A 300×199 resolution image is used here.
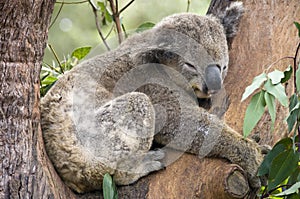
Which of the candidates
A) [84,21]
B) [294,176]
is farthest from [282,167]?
[84,21]

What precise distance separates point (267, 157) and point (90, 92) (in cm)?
103

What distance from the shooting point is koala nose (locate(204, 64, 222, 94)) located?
10.2 feet

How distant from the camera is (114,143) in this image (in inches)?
112

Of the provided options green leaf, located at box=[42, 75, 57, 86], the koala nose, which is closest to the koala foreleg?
the koala nose

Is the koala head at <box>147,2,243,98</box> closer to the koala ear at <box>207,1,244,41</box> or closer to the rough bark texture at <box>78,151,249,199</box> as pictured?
the koala ear at <box>207,1,244,41</box>

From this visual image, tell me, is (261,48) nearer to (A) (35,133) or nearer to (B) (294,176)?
(B) (294,176)

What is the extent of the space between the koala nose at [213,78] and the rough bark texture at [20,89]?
3.92 ft

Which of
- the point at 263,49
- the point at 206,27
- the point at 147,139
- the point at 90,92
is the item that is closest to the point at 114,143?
the point at 147,139

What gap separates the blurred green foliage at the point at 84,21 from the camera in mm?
8852

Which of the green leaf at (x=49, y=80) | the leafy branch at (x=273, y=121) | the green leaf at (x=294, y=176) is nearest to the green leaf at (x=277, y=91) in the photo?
the leafy branch at (x=273, y=121)

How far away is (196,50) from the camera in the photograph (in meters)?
3.22

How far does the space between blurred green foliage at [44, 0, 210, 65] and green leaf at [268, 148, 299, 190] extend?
5.91 metres

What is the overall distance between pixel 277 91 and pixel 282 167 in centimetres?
40

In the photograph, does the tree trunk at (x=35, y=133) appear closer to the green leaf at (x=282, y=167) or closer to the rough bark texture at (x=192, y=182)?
the rough bark texture at (x=192, y=182)
